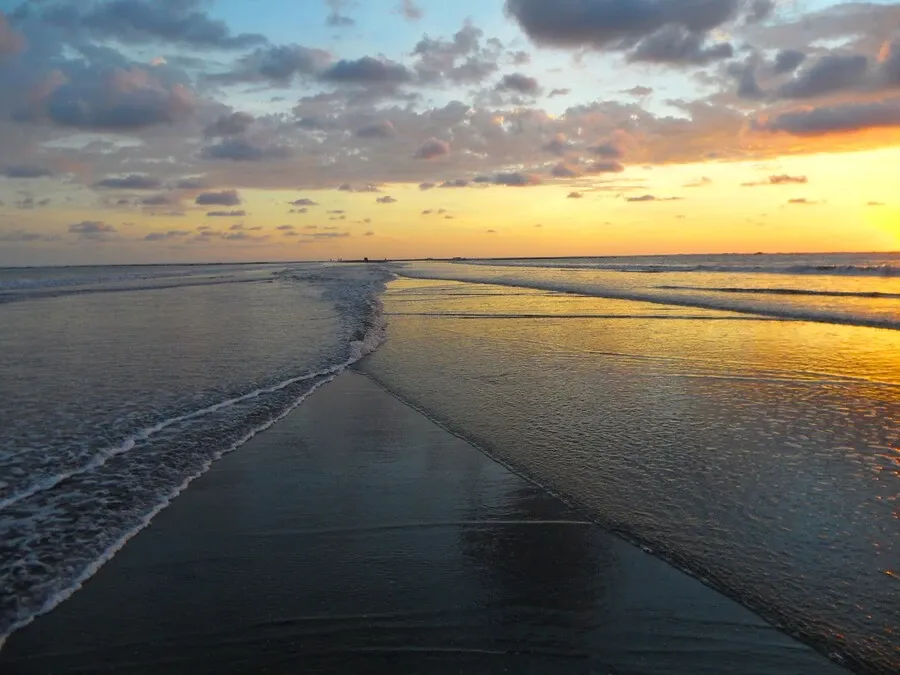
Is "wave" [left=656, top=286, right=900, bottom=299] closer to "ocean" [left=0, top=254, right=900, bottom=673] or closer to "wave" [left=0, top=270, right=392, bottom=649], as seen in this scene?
"ocean" [left=0, top=254, right=900, bottom=673]

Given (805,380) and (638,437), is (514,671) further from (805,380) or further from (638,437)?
(805,380)

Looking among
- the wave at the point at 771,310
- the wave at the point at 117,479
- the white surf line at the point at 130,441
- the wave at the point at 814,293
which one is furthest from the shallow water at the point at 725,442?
the wave at the point at 814,293

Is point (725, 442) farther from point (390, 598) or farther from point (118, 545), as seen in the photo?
point (118, 545)

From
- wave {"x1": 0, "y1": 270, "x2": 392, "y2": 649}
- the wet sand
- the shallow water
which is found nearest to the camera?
the wet sand

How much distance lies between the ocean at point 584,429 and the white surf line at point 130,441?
0.11ft

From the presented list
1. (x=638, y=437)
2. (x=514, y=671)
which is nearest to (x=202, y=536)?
(x=514, y=671)

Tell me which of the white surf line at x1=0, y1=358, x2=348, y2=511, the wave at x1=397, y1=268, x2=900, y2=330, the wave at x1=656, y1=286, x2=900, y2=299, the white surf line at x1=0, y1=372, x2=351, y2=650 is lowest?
the white surf line at x1=0, y1=372, x2=351, y2=650

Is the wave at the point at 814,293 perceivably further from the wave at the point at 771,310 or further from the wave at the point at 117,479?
the wave at the point at 117,479

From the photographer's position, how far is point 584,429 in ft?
23.6

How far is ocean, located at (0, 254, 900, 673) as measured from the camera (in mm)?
4105

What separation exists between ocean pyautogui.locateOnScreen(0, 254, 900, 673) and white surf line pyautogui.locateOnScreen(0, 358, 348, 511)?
0.11ft

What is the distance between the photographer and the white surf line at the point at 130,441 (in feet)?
18.3

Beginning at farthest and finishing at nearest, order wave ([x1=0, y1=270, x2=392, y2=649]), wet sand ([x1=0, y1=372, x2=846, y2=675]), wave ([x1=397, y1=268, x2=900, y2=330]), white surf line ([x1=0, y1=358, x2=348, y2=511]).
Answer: wave ([x1=397, y1=268, x2=900, y2=330]), white surf line ([x1=0, y1=358, x2=348, y2=511]), wave ([x1=0, y1=270, x2=392, y2=649]), wet sand ([x1=0, y1=372, x2=846, y2=675])

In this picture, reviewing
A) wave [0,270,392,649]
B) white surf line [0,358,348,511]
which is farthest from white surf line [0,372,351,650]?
white surf line [0,358,348,511]
